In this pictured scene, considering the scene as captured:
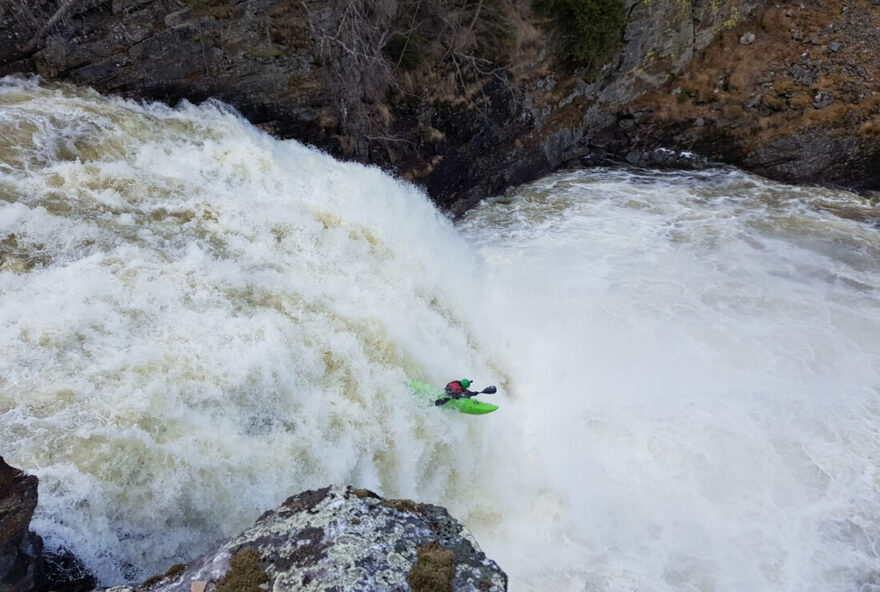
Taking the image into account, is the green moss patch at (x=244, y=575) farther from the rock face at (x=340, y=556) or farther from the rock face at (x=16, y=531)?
the rock face at (x=16, y=531)

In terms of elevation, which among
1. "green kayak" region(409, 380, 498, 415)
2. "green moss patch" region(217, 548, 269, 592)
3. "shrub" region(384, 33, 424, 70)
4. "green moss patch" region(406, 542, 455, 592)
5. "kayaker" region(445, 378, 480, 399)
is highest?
"shrub" region(384, 33, 424, 70)

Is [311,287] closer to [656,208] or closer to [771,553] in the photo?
[771,553]

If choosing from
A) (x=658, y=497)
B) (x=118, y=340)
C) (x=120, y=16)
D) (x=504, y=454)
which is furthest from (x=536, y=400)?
(x=120, y=16)

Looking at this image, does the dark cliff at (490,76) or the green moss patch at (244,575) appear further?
the dark cliff at (490,76)

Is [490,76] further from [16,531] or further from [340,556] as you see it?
[16,531]

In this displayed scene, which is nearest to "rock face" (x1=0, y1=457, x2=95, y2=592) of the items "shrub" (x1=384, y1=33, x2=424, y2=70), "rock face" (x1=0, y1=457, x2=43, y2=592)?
"rock face" (x1=0, y1=457, x2=43, y2=592)

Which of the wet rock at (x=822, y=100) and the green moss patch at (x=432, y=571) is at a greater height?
the wet rock at (x=822, y=100)

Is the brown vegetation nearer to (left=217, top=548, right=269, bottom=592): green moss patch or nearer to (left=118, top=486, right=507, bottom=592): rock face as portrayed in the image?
(left=118, top=486, right=507, bottom=592): rock face

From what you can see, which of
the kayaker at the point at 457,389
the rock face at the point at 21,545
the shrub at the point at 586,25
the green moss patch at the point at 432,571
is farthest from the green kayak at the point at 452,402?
the shrub at the point at 586,25
